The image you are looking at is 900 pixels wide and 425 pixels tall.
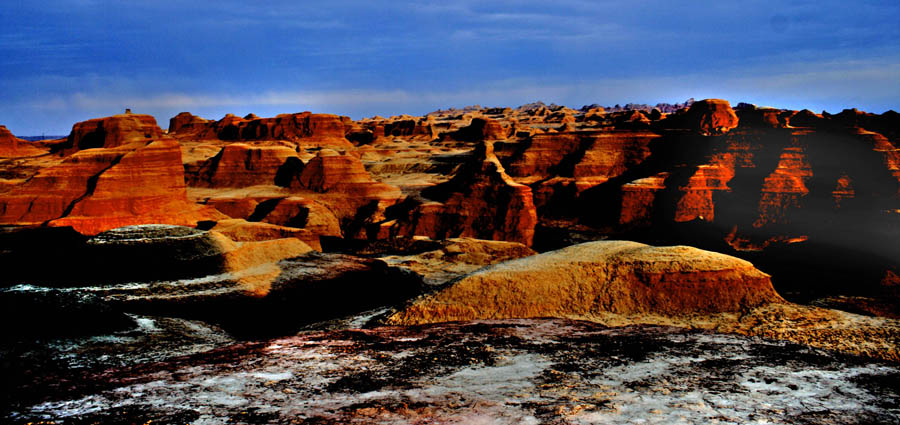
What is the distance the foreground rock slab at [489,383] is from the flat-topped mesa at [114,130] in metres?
43.2

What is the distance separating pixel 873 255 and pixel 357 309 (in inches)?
1054

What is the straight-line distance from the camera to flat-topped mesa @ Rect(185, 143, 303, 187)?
43.6 metres

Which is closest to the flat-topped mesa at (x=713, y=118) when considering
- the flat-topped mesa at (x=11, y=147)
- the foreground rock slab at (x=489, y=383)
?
the foreground rock slab at (x=489, y=383)

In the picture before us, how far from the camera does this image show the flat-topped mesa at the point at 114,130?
47269mm

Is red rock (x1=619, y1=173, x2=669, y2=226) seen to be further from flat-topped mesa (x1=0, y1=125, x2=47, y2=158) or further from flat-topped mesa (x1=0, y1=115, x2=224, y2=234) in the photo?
flat-topped mesa (x1=0, y1=125, x2=47, y2=158)

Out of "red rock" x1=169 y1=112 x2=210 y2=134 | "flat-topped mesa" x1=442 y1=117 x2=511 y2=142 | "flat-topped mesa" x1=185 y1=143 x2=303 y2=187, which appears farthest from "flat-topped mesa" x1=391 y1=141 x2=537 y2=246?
"red rock" x1=169 y1=112 x2=210 y2=134

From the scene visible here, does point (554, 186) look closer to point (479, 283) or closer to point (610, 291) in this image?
point (610, 291)

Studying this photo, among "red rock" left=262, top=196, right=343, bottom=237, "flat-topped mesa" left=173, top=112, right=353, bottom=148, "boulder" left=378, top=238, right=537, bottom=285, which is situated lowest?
"boulder" left=378, top=238, right=537, bottom=285

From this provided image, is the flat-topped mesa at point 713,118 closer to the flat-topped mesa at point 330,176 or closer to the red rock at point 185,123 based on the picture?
the flat-topped mesa at point 330,176

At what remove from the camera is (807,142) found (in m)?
32.3

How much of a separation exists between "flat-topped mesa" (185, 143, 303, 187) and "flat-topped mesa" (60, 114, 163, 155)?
6.18 meters

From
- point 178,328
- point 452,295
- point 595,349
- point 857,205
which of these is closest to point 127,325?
point 178,328

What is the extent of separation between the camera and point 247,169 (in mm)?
44094

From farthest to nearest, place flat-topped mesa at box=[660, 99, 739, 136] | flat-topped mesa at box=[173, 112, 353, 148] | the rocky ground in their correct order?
flat-topped mesa at box=[173, 112, 353, 148] → flat-topped mesa at box=[660, 99, 739, 136] → the rocky ground
